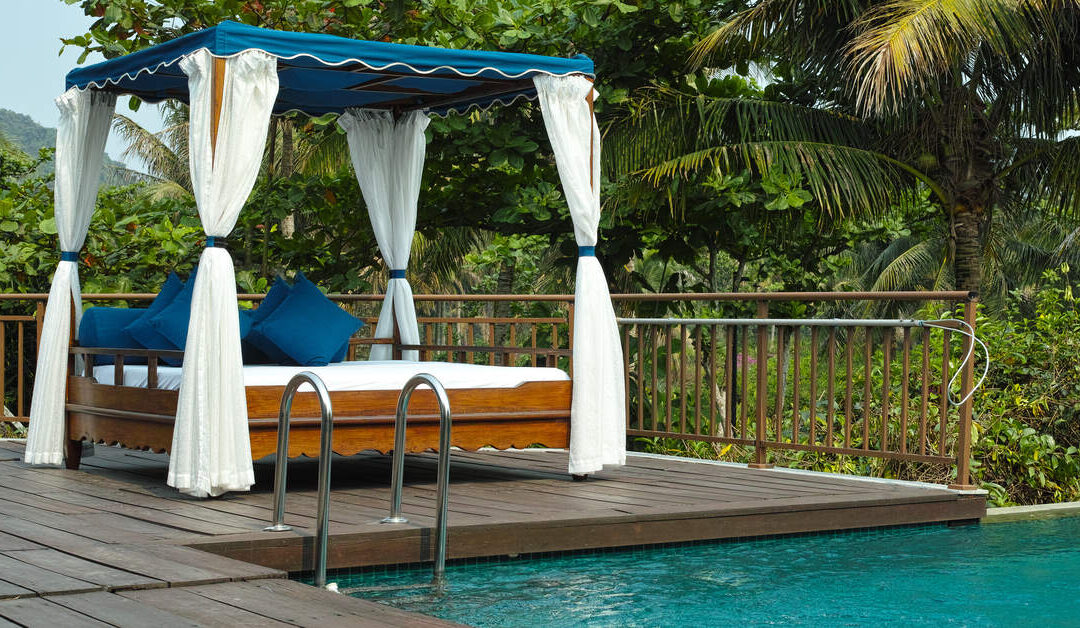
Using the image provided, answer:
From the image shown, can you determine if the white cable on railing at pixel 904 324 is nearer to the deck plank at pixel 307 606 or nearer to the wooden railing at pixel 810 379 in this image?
the wooden railing at pixel 810 379

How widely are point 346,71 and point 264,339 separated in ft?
4.63

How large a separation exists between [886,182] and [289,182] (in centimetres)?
551

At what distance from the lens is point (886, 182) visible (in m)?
11.6

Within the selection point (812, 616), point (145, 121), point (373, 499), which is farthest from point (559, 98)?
point (145, 121)

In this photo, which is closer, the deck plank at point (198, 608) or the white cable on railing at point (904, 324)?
the deck plank at point (198, 608)

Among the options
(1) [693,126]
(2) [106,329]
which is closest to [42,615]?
(2) [106,329]

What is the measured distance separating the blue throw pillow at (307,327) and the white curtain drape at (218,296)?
893 millimetres

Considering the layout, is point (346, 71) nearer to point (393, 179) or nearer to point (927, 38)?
point (393, 179)

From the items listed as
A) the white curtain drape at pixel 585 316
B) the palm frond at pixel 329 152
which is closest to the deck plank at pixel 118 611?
Answer: the white curtain drape at pixel 585 316

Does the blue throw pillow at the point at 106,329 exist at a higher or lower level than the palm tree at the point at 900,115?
lower

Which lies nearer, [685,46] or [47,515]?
[47,515]

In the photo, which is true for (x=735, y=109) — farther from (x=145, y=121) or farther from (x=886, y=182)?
(x=145, y=121)

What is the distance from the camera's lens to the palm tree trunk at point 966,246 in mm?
11977

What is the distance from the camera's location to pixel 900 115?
11.6m
